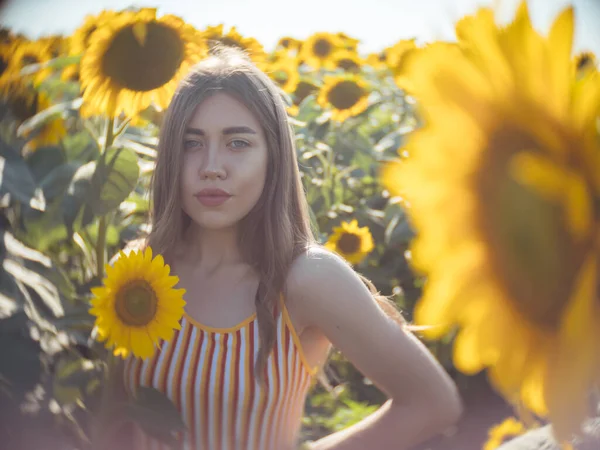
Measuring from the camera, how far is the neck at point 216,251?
0.47m

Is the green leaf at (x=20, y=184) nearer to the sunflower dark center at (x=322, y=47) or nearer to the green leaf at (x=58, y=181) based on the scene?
the green leaf at (x=58, y=181)

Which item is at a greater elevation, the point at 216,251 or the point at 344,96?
the point at 344,96

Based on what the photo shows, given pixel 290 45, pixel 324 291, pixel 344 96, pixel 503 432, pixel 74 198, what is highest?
pixel 290 45

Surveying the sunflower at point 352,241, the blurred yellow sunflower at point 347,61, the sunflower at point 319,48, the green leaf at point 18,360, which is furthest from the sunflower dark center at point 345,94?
the green leaf at point 18,360

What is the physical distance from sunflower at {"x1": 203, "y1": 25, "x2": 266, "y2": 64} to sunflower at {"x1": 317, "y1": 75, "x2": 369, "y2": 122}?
391mm

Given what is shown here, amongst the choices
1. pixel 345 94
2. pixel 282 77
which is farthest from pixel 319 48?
pixel 282 77

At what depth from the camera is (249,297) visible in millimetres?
455

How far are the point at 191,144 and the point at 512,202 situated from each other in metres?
0.30

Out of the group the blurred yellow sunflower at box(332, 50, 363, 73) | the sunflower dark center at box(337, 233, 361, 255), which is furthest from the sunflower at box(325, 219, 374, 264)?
the blurred yellow sunflower at box(332, 50, 363, 73)

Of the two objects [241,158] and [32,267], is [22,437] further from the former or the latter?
[241,158]

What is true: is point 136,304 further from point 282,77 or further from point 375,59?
point 375,59

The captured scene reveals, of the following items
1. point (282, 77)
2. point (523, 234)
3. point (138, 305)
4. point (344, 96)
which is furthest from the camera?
point (344, 96)

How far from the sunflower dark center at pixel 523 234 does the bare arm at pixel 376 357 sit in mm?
203

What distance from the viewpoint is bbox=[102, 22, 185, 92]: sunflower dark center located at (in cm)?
48
